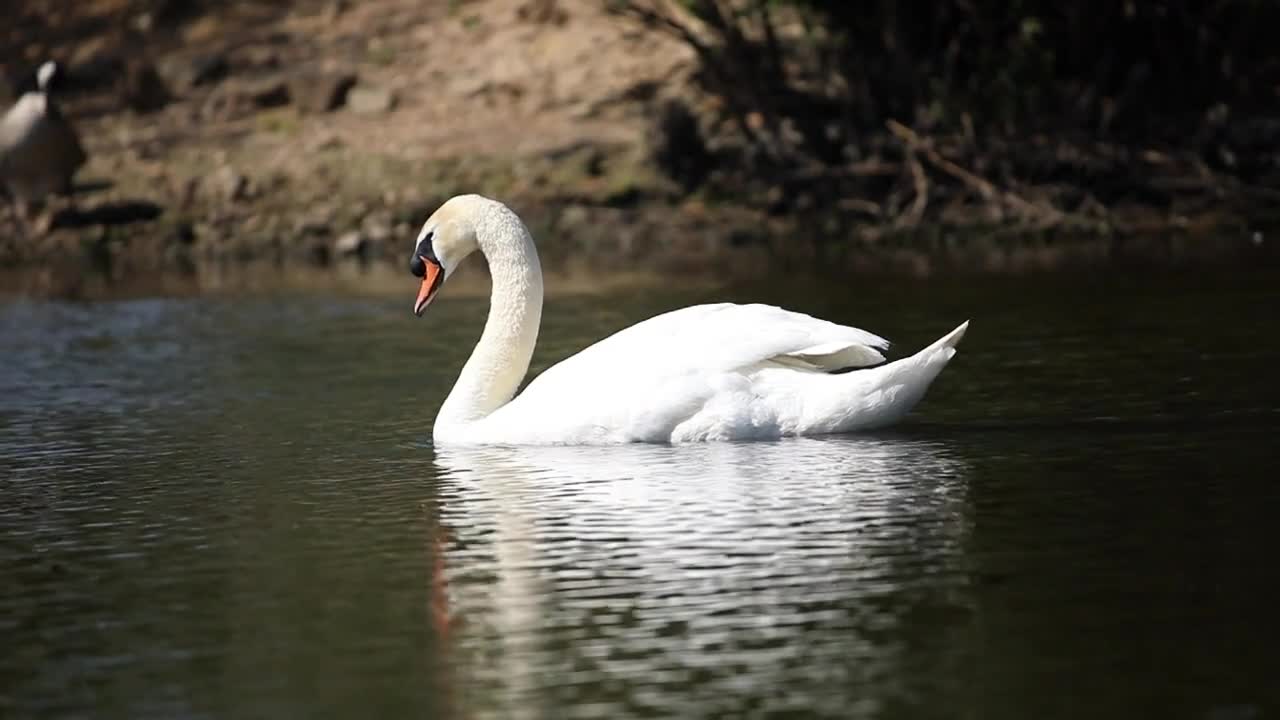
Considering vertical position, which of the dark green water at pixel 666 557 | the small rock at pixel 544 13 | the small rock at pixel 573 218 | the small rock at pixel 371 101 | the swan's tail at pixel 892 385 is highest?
the small rock at pixel 544 13

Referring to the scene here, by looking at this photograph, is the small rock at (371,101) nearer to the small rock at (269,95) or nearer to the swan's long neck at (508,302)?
the small rock at (269,95)

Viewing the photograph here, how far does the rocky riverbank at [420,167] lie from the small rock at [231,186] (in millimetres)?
23

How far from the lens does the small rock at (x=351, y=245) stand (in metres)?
23.5

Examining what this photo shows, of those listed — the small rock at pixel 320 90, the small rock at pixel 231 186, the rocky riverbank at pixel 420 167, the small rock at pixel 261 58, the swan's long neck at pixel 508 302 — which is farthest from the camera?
the small rock at pixel 261 58

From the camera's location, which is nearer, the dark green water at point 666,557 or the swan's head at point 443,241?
the dark green water at point 666,557

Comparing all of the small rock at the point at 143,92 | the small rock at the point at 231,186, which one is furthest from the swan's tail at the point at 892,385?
the small rock at the point at 143,92

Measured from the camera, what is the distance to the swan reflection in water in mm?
6008

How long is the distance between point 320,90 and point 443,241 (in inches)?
616

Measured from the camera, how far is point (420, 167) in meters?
24.1

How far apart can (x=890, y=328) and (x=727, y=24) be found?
846 centimetres

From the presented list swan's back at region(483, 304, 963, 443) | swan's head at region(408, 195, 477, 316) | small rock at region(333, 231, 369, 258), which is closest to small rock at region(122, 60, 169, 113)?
small rock at region(333, 231, 369, 258)

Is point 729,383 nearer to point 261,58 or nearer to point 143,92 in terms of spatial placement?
point 143,92

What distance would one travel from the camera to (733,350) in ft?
32.0

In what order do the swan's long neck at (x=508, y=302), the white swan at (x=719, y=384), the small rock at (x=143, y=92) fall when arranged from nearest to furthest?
the white swan at (x=719, y=384) → the swan's long neck at (x=508, y=302) → the small rock at (x=143, y=92)
